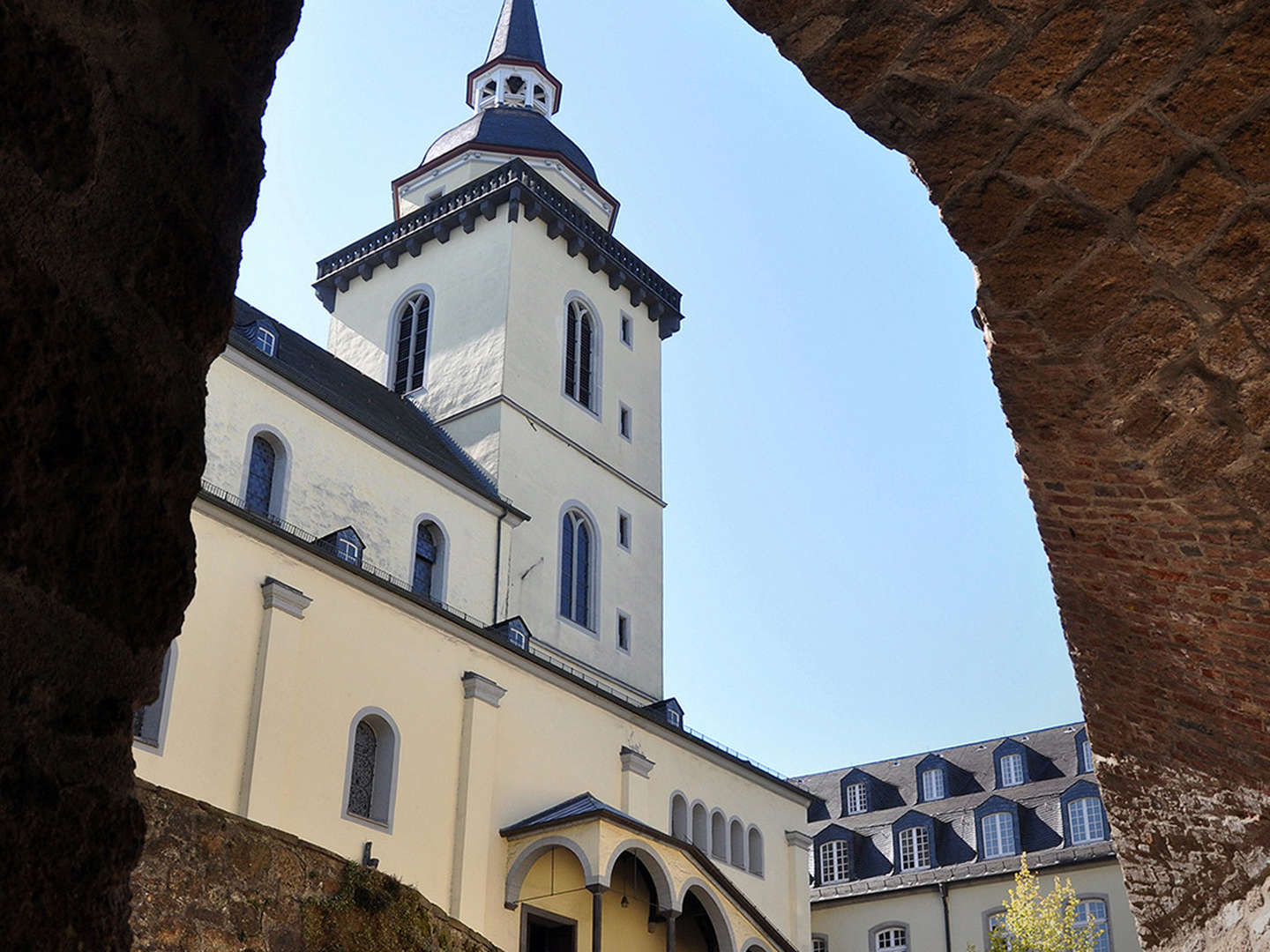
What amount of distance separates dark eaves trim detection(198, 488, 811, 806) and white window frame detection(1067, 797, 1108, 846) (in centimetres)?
1145

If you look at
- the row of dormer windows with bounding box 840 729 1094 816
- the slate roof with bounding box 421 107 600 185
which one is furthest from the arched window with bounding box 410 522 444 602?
the row of dormer windows with bounding box 840 729 1094 816

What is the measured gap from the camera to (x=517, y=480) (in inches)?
1221

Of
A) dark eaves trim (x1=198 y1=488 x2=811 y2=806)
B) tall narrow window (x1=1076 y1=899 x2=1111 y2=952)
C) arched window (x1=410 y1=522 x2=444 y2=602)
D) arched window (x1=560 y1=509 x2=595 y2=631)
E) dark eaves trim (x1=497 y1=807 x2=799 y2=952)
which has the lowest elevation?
dark eaves trim (x1=497 y1=807 x2=799 y2=952)

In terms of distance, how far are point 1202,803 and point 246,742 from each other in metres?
15.8

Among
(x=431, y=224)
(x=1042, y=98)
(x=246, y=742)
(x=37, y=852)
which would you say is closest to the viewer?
(x=37, y=852)

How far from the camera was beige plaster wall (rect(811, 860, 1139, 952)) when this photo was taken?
119ft

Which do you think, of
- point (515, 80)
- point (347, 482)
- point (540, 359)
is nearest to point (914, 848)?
point (540, 359)

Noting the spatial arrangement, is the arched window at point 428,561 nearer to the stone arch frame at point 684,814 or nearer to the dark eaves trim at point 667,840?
the dark eaves trim at point 667,840

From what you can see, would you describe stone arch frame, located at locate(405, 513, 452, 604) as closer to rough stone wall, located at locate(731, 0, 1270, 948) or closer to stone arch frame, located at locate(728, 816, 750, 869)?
stone arch frame, located at locate(728, 816, 750, 869)

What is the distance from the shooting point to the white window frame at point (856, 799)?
1785 inches

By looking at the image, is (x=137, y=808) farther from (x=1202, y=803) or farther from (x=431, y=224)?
(x=431, y=224)

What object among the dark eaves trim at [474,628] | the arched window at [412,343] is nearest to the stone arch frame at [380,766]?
the dark eaves trim at [474,628]

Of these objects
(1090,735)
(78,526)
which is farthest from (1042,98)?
(78,526)

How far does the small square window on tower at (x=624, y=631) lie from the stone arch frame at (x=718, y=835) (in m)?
5.02
